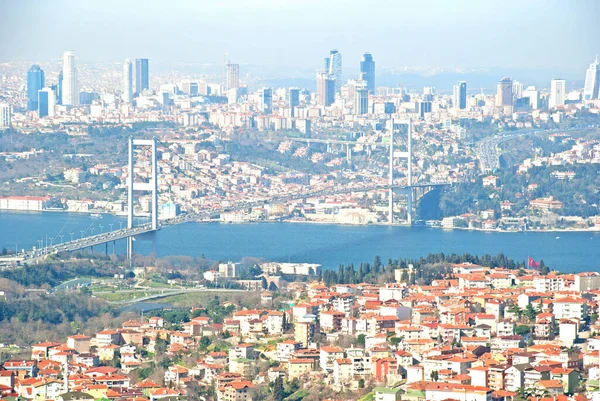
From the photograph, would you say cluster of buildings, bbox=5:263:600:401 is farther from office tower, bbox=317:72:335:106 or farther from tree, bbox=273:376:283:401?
office tower, bbox=317:72:335:106

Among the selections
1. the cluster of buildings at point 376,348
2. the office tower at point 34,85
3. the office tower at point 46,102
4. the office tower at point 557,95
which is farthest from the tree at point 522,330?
the office tower at point 34,85

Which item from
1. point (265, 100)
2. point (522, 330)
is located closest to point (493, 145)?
point (265, 100)

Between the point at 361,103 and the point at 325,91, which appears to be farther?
the point at 325,91

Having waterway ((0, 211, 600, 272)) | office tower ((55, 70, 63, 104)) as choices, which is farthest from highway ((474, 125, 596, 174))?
office tower ((55, 70, 63, 104))

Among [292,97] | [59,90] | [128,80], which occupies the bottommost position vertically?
[292,97]

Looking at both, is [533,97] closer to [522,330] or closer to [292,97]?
[292,97]

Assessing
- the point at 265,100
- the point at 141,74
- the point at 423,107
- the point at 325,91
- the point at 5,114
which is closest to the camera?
the point at 5,114

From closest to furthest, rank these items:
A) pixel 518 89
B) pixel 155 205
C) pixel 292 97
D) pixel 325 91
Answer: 1. pixel 155 205
2. pixel 518 89
3. pixel 292 97
4. pixel 325 91

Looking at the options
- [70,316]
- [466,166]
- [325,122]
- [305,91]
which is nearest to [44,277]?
[70,316]

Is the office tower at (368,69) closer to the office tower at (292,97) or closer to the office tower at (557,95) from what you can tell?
the office tower at (292,97)
